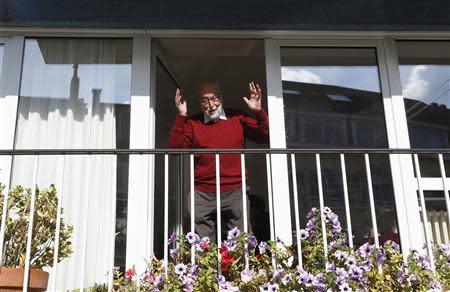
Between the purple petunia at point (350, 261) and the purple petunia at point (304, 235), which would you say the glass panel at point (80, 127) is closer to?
the purple petunia at point (304, 235)

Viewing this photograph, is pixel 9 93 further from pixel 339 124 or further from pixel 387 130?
pixel 387 130

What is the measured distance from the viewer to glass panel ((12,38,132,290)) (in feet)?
11.3

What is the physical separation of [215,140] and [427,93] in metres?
1.78

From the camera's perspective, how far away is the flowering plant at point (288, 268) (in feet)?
9.07

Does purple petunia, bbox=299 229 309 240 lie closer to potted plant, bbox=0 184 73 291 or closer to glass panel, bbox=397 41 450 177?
glass panel, bbox=397 41 450 177

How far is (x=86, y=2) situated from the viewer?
3.68 meters

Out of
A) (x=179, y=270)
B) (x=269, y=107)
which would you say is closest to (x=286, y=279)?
(x=179, y=270)

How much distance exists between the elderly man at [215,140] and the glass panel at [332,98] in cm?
30

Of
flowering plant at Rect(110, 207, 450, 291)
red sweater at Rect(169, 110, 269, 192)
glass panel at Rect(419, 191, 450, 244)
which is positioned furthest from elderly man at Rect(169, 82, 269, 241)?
glass panel at Rect(419, 191, 450, 244)

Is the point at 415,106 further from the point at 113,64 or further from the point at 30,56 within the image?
the point at 30,56

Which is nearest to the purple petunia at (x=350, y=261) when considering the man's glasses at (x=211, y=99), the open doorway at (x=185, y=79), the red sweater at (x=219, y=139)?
the red sweater at (x=219, y=139)

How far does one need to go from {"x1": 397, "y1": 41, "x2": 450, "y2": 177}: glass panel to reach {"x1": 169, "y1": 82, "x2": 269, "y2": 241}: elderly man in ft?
3.94

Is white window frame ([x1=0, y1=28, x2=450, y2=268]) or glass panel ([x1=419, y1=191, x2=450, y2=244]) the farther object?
glass panel ([x1=419, y1=191, x2=450, y2=244])

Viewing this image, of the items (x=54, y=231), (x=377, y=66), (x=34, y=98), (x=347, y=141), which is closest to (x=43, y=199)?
(x=54, y=231)
